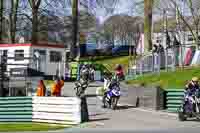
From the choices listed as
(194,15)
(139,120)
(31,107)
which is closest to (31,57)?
(31,107)

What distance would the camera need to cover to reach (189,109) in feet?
68.0

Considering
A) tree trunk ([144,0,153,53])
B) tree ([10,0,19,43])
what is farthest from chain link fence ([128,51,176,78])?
tree ([10,0,19,43])

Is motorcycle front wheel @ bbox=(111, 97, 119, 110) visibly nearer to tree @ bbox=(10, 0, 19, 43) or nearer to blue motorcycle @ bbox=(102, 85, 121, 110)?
blue motorcycle @ bbox=(102, 85, 121, 110)

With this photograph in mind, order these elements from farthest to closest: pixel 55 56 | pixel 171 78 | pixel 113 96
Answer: pixel 55 56 < pixel 171 78 < pixel 113 96

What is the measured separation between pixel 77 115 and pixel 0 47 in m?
25.7

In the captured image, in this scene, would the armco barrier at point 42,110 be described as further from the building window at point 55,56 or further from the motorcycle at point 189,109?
the building window at point 55,56

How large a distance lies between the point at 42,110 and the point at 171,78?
8362mm

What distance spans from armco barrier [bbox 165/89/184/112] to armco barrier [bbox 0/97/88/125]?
4148 mm

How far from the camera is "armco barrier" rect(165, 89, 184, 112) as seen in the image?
78.3ft

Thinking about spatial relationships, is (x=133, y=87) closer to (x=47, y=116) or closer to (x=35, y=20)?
(x=47, y=116)

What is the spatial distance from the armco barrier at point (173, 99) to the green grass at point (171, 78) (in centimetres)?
269

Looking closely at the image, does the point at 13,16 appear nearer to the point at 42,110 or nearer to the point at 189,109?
the point at 42,110

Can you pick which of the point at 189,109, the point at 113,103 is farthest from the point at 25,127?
the point at 189,109

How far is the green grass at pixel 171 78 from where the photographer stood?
27816 mm
